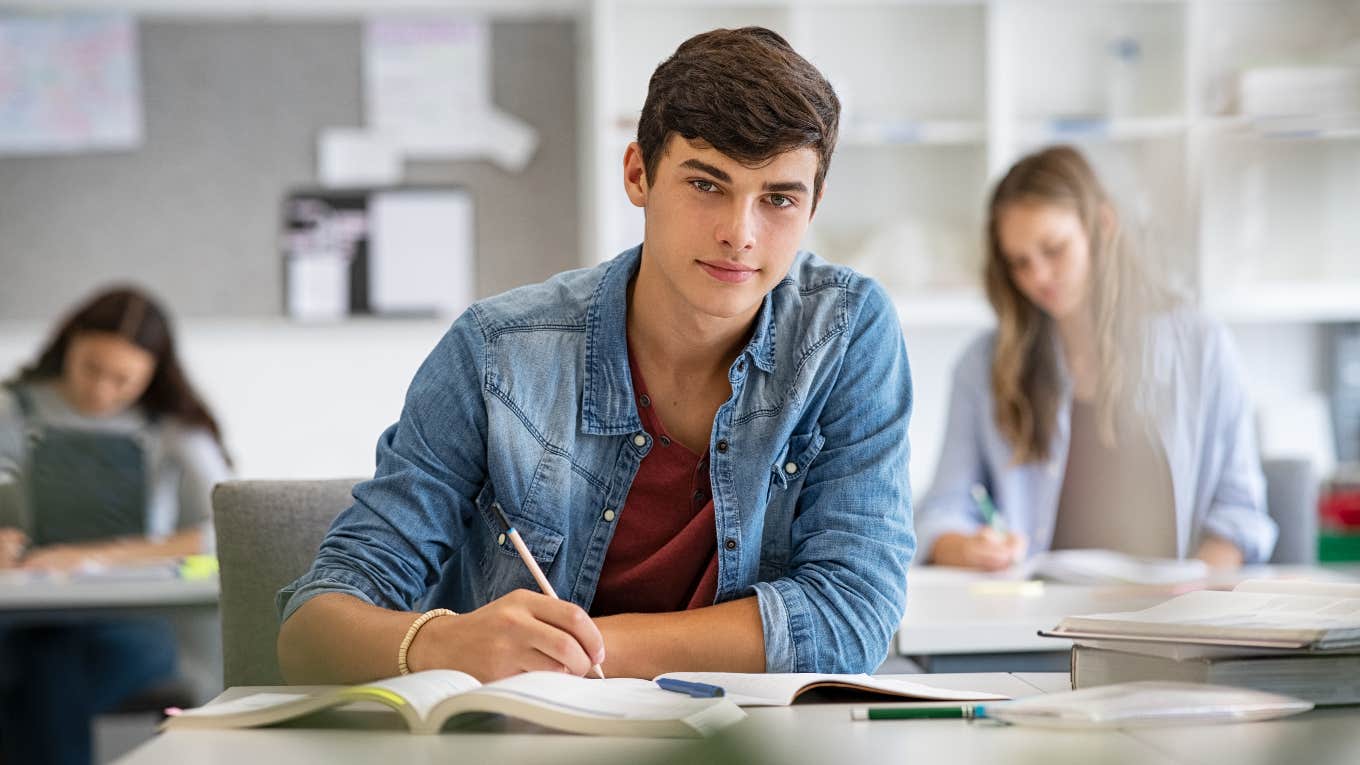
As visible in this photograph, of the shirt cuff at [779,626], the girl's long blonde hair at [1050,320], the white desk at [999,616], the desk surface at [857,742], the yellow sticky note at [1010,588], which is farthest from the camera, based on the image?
the girl's long blonde hair at [1050,320]

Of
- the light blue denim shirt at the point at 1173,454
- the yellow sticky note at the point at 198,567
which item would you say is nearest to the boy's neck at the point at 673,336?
the light blue denim shirt at the point at 1173,454

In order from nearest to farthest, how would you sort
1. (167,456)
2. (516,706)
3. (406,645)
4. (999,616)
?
(516,706), (406,645), (999,616), (167,456)

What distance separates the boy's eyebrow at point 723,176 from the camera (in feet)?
4.39

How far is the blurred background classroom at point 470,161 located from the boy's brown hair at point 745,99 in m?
2.28

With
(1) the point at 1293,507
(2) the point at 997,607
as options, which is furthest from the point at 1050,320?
(2) the point at 997,607

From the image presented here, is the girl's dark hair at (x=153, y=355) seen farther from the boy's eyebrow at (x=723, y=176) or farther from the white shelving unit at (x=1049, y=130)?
the boy's eyebrow at (x=723, y=176)

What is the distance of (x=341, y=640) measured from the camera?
1.20 metres

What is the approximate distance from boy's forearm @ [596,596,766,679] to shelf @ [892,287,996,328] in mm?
2490

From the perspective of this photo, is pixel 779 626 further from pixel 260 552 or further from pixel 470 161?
pixel 470 161

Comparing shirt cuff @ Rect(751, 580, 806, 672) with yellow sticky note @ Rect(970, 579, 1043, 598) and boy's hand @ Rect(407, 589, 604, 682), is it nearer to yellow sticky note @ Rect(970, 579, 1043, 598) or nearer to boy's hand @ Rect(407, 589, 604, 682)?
boy's hand @ Rect(407, 589, 604, 682)

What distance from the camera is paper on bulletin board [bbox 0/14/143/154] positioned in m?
3.70

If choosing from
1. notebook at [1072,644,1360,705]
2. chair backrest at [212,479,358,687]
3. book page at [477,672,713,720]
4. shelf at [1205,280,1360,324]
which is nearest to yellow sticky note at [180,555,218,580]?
chair backrest at [212,479,358,687]

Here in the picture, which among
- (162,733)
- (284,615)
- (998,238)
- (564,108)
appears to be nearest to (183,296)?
(564,108)

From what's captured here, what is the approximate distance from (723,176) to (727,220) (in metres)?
0.04
